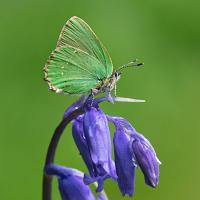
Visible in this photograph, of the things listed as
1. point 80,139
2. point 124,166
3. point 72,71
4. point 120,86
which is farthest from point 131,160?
point 120,86

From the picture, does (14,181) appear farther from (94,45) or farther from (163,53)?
(94,45)

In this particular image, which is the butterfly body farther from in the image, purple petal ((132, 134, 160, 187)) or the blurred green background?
the blurred green background

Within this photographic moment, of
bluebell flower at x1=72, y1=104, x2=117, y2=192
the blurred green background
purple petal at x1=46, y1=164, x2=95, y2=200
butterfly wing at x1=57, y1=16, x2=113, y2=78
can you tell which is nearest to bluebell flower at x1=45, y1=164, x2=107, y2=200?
purple petal at x1=46, y1=164, x2=95, y2=200

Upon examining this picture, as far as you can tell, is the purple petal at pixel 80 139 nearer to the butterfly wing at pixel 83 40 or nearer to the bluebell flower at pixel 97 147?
the bluebell flower at pixel 97 147

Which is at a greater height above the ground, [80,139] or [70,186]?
[80,139]

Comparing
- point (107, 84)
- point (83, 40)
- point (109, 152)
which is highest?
point (83, 40)

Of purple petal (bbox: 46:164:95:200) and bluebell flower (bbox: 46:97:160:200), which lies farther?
purple petal (bbox: 46:164:95:200)

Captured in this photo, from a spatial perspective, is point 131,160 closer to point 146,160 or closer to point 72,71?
point 146,160

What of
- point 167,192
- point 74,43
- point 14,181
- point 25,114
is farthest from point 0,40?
point 74,43
